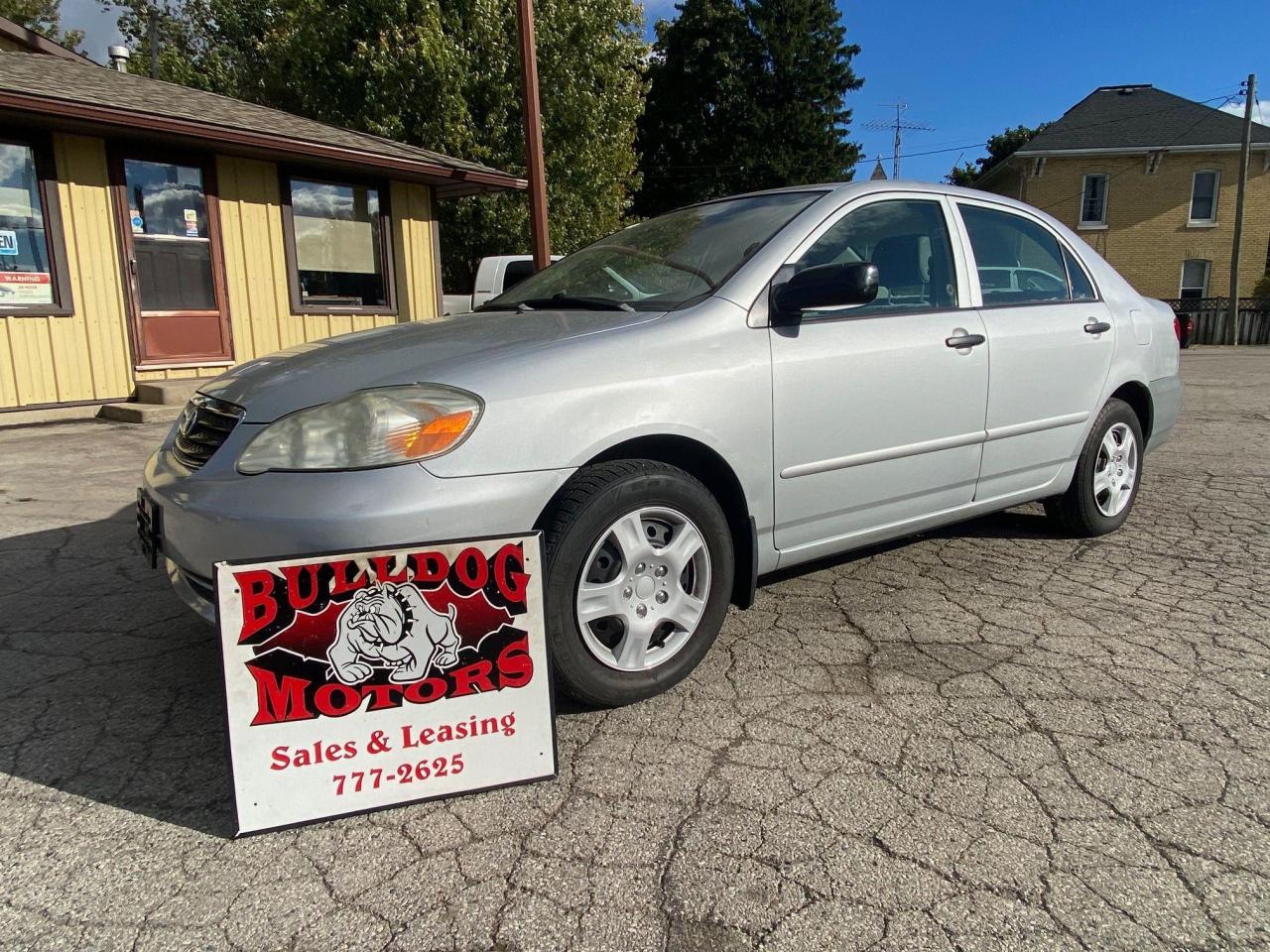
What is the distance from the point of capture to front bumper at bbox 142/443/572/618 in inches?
82.6

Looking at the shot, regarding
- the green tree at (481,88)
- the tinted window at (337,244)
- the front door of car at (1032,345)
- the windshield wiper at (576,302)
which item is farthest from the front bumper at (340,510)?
the green tree at (481,88)

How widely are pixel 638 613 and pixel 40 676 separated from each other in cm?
208

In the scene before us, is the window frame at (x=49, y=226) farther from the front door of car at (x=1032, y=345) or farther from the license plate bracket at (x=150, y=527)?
the front door of car at (x=1032, y=345)

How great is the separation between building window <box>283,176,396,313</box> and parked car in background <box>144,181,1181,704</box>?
24.1 feet

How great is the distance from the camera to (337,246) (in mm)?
10398

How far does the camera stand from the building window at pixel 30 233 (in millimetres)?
7887

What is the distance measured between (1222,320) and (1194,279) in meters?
2.54

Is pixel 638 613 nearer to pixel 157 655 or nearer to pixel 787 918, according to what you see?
pixel 787 918

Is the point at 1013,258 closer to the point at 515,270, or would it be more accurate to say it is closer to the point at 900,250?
the point at 900,250

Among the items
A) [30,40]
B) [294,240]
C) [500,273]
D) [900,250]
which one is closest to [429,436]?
[900,250]

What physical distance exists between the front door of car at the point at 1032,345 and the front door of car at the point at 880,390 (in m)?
0.15

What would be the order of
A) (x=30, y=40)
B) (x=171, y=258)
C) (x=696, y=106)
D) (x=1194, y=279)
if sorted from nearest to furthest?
(x=171, y=258) < (x=30, y=40) < (x=1194, y=279) < (x=696, y=106)

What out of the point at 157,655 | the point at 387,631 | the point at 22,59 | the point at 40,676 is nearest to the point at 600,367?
the point at 387,631

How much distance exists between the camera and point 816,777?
2.22 meters
